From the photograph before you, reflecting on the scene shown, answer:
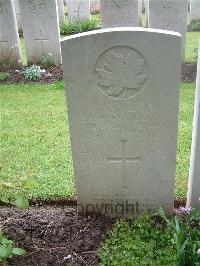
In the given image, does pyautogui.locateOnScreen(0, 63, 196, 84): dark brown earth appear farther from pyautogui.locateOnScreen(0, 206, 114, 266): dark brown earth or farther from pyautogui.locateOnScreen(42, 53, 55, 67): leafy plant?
pyautogui.locateOnScreen(0, 206, 114, 266): dark brown earth

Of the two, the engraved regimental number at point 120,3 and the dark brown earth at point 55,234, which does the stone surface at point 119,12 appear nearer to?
the engraved regimental number at point 120,3

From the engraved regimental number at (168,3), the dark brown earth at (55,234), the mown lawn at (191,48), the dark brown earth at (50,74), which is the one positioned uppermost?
the engraved regimental number at (168,3)

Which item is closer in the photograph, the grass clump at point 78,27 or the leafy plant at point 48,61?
the leafy plant at point 48,61

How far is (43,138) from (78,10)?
23.5ft

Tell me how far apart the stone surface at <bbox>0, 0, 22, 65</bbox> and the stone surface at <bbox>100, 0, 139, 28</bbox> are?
194 centimetres

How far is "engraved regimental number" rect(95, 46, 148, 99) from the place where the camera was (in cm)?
280

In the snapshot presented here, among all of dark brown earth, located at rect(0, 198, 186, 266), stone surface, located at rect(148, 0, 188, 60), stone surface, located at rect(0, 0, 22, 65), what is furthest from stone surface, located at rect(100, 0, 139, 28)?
dark brown earth, located at rect(0, 198, 186, 266)

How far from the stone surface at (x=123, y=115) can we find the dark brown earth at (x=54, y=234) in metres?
0.18

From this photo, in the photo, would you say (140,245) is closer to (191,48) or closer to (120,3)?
(120,3)

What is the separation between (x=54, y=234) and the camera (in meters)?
3.25

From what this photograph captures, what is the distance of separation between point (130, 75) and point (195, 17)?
10.2m

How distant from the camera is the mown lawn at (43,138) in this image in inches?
163

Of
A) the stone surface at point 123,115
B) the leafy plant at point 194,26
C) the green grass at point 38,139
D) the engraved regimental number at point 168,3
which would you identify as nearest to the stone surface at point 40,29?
the green grass at point 38,139

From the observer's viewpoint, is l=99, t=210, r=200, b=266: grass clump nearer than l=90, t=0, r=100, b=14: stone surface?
Yes
